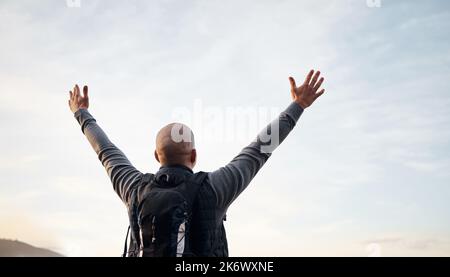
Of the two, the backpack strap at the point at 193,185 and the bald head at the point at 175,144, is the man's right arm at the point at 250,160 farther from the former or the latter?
the bald head at the point at 175,144

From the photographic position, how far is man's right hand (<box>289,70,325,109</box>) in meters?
6.27

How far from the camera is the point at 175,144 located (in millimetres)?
5430

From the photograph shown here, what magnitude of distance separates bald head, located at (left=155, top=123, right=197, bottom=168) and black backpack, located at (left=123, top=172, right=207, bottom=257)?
0.69ft

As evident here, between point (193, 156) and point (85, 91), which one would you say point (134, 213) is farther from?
point (85, 91)

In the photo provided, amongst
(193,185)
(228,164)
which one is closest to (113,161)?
(193,185)

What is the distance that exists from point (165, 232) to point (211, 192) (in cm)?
64

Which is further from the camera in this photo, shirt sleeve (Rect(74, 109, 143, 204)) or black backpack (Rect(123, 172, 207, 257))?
shirt sleeve (Rect(74, 109, 143, 204))

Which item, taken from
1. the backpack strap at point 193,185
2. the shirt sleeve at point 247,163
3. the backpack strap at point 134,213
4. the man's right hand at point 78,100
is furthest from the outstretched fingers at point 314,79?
the man's right hand at point 78,100

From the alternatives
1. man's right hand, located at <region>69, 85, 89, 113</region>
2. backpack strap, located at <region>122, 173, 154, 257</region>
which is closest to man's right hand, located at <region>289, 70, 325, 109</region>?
backpack strap, located at <region>122, 173, 154, 257</region>

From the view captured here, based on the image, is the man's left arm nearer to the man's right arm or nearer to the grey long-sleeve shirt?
the grey long-sleeve shirt

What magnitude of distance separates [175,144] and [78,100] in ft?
8.41

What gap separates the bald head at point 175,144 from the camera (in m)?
5.43
